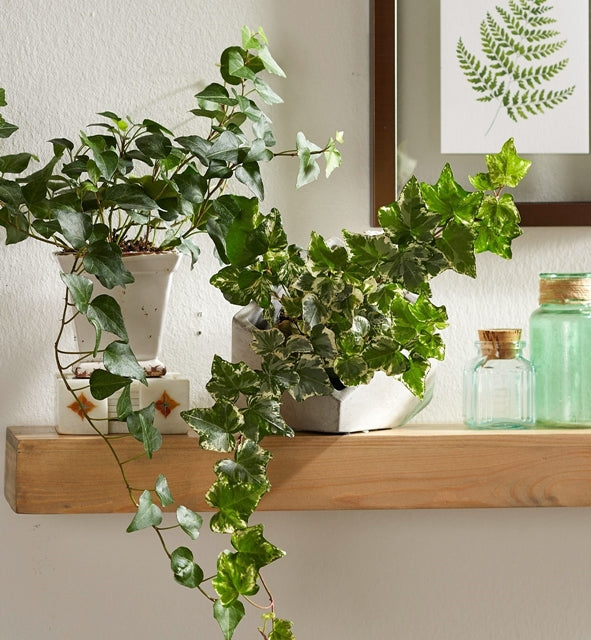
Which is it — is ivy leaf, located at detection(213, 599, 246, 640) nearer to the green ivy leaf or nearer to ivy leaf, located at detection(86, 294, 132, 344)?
ivy leaf, located at detection(86, 294, 132, 344)

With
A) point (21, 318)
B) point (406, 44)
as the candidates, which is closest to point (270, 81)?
point (406, 44)

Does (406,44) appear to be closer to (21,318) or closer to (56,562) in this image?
(21,318)

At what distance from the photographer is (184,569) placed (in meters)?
0.77

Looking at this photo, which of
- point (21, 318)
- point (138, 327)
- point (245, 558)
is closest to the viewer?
point (245, 558)

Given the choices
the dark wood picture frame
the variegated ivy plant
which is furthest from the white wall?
the variegated ivy plant

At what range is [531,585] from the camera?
107cm

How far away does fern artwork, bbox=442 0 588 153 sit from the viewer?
104cm

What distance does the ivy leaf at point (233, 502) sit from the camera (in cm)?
77

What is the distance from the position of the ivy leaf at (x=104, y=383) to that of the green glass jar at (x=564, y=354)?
1.54 ft

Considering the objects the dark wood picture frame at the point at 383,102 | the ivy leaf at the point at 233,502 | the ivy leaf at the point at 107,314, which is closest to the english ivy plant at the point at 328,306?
the ivy leaf at the point at 233,502

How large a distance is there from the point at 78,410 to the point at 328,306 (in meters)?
0.28

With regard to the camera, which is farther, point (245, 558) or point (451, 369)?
point (451, 369)

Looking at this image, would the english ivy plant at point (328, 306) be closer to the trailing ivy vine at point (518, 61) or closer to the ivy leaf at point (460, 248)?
the ivy leaf at point (460, 248)

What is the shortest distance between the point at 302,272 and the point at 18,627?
56 centimetres
